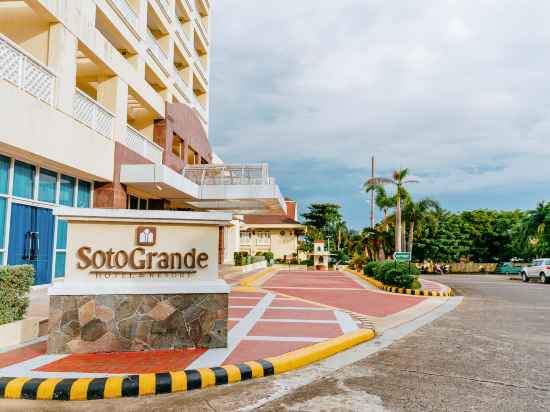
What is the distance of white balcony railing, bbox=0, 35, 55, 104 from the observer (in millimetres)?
10328

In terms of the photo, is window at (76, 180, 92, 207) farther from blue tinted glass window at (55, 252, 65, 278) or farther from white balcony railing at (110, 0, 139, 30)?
white balcony railing at (110, 0, 139, 30)

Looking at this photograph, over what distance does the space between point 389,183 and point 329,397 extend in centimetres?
2652

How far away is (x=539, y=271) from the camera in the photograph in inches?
1125

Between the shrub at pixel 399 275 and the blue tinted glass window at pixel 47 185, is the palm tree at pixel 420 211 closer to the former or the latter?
the shrub at pixel 399 275

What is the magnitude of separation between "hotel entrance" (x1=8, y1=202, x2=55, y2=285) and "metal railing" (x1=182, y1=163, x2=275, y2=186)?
401 inches

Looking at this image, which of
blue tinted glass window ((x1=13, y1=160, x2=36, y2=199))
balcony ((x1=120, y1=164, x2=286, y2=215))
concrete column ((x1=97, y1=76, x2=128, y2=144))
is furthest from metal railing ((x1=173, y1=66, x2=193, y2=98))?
blue tinted glass window ((x1=13, y1=160, x2=36, y2=199))

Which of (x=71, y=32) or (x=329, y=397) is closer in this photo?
(x=329, y=397)

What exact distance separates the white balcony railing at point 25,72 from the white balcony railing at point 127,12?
6497mm

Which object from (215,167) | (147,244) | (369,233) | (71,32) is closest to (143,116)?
(215,167)

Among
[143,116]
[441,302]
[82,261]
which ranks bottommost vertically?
[441,302]

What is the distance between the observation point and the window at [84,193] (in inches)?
570

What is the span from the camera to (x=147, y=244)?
22.2 feet

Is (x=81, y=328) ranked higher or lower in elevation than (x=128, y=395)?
higher

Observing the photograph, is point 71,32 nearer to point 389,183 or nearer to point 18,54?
point 18,54
